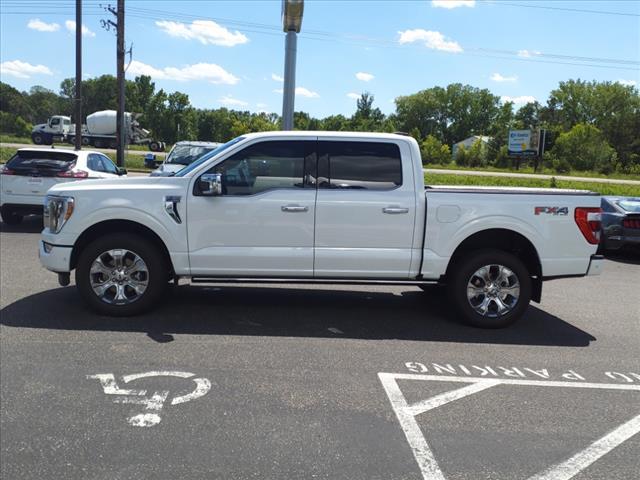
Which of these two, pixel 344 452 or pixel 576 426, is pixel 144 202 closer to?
pixel 344 452

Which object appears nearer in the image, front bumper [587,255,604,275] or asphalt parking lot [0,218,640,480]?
asphalt parking lot [0,218,640,480]

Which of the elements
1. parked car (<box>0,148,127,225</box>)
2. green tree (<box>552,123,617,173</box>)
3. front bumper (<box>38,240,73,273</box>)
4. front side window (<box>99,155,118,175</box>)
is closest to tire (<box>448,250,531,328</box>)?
front bumper (<box>38,240,73,273</box>)

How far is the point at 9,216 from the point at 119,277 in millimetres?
7678

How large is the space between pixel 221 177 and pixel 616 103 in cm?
10888

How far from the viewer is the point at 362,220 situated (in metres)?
5.75

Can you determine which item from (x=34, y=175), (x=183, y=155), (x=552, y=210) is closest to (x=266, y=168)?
(x=552, y=210)

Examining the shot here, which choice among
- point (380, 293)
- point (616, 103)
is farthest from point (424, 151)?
point (380, 293)

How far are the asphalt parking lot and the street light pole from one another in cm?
775

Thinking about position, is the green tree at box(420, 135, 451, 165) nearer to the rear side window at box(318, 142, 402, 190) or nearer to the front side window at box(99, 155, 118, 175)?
the front side window at box(99, 155, 118, 175)

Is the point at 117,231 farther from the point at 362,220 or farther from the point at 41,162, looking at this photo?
the point at 41,162

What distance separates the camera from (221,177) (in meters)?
5.76

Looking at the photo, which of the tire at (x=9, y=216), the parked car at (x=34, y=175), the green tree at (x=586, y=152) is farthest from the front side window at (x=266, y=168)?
the green tree at (x=586, y=152)

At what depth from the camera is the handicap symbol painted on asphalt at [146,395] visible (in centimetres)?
360

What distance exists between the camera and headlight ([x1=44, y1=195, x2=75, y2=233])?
5738 millimetres
